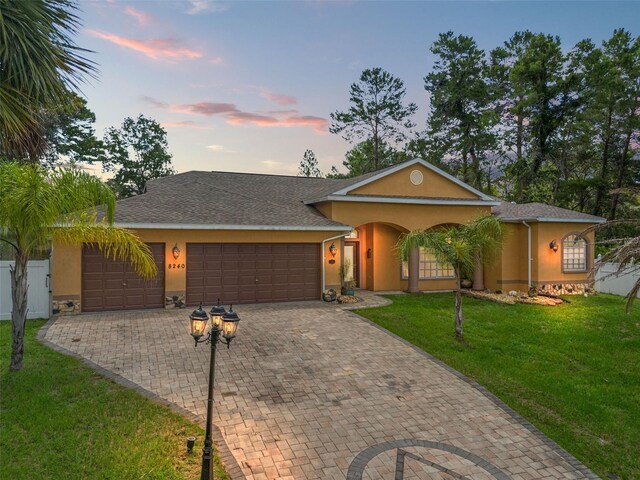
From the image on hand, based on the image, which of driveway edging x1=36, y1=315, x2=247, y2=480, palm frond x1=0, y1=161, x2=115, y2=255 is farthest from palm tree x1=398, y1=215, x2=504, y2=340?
palm frond x1=0, y1=161, x2=115, y2=255

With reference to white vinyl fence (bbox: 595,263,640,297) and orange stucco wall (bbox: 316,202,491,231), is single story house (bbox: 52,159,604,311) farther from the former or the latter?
white vinyl fence (bbox: 595,263,640,297)

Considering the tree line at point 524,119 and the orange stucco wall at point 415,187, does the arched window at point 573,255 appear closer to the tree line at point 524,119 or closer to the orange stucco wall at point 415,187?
the orange stucco wall at point 415,187

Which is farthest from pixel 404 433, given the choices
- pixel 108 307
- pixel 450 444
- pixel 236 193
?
pixel 236 193

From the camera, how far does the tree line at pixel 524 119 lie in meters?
27.5

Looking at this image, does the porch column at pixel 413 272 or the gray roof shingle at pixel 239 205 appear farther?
the porch column at pixel 413 272

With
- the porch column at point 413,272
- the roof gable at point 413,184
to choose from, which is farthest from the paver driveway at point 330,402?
the roof gable at point 413,184

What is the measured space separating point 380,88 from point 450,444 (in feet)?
121

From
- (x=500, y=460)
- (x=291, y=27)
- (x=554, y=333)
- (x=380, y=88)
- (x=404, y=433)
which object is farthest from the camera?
(x=380, y=88)

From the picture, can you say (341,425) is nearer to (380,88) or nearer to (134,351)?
(134,351)

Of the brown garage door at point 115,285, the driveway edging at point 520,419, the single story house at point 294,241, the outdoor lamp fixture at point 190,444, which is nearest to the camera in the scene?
the outdoor lamp fixture at point 190,444

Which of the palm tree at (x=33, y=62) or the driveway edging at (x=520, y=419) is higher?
the palm tree at (x=33, y=62)

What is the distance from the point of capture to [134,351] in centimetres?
913

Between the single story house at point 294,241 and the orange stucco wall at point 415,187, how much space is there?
5cm

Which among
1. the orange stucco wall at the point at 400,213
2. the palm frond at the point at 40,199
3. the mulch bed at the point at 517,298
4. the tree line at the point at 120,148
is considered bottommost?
the mulch bed at the point at 517,298
